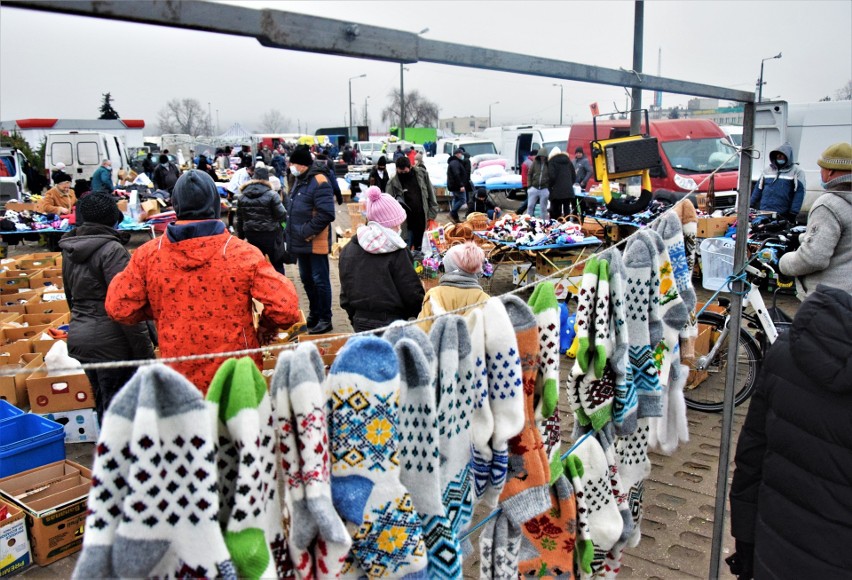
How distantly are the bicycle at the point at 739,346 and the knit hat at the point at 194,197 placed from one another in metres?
3.54

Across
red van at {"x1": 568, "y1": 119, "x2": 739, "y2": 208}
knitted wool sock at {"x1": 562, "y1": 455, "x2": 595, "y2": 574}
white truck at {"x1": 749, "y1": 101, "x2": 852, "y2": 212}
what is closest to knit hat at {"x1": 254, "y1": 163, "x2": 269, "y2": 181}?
knitted wool sock at {"x1": 562, "y1": 455, "x2": 595, "y2": 574}

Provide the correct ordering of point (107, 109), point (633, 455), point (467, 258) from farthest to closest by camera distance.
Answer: point (107, 109)
point (467, 258)
point (633, 455)

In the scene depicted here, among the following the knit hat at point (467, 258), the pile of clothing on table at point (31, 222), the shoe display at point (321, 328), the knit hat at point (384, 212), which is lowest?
the shoe display at point (321, 328)

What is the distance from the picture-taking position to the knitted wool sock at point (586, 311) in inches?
86.6

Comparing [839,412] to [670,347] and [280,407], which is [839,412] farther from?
[280,407]

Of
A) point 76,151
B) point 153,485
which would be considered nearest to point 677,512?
point 153,485

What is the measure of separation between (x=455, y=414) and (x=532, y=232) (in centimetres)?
624

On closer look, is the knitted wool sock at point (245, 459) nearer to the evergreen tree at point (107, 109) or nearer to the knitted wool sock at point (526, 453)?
the knitted wool sock at point (526, 453)

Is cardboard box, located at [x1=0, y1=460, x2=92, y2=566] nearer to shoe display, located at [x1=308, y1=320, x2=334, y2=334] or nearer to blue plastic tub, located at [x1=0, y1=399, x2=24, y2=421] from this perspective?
blue plastic tub, located at [x1=0, y1=399, x2=24, y2=421]

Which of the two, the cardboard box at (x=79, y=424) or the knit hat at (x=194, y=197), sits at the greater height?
the knit hat at (x=194, y=197)

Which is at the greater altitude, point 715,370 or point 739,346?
point 739,346

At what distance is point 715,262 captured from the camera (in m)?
5.24

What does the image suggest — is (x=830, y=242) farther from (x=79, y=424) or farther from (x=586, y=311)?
(x=79, y=424)

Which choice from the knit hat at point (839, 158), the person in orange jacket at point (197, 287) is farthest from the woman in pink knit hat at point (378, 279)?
the knit hat at point (839, 158)
